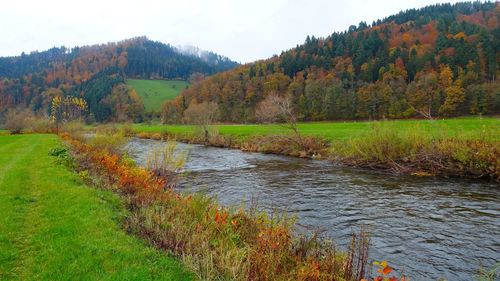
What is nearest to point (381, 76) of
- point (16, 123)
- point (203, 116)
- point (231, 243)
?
point (203, 116)

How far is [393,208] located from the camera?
13938 mm

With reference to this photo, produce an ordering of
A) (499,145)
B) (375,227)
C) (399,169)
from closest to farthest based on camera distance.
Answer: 1. (375,227)
2. (499,145)
3. (399,169)

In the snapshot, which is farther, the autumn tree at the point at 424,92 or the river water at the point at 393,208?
the autumn tree at the point at 424,92

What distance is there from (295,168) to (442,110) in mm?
64558

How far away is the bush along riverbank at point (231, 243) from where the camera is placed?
20.2ft

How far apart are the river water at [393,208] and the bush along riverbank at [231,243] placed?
172 cm

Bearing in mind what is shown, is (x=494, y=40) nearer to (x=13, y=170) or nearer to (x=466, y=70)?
(x=466, y=70)

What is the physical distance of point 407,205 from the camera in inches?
563

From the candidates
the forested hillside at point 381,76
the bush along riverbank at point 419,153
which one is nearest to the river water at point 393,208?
the bush along riverbank at point 419,153

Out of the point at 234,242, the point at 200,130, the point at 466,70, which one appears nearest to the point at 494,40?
the point at 466,70

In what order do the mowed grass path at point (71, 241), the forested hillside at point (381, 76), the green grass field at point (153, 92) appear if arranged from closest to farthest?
the mowed grass path at point (71, 241) < the forested hillside at point (381, 76) < the green grass field at point (153, 92)

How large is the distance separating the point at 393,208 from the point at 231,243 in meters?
8.74

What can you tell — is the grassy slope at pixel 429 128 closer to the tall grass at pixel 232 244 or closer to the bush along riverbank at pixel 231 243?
the bush along riverbank at pixel 231 243

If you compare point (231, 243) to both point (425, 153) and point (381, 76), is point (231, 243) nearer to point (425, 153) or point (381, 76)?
point (425, 153)
